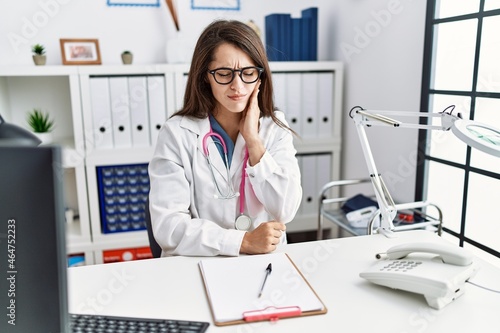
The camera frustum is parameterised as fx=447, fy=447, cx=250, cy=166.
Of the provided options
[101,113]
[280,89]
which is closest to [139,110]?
[101,113]

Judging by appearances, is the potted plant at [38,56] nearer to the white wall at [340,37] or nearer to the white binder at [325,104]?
the white wall at [340,37]

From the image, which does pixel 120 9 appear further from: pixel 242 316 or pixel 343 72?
pixel 242 316

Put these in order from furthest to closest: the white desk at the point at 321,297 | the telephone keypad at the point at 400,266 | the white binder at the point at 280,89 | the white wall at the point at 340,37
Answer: the white binder at the point at 280,89 < the white wall at the point at 340,37 < the telephone keypad at the point at 400,266 < the white desk at the point at 321,297

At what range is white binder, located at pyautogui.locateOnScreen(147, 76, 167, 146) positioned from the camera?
232 cm

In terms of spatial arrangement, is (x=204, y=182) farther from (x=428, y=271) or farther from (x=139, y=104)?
(x=139, y=104)

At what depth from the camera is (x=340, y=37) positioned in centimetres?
266

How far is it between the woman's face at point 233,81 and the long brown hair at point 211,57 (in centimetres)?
2

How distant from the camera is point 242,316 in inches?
35.9

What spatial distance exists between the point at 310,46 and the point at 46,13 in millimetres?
1463

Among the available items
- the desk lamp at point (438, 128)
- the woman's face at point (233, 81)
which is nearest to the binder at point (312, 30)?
the woman's face at point (233, 81)

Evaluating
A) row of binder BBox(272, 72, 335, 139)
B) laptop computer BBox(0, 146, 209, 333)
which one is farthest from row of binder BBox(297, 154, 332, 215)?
laptop computer BBox(0, 146, 209, 333)

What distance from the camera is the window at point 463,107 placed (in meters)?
1.73

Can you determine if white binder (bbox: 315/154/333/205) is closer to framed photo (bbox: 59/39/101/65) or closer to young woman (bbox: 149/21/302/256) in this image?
young woman (bbox: 149/21/302/256)

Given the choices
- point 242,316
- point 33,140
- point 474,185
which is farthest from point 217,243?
point 474,185
